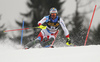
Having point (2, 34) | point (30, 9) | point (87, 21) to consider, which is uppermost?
point (30, 9)

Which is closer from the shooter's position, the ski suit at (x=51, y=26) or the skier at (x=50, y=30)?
the skier at (x=50, y=30)

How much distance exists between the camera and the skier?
6656 millimetres

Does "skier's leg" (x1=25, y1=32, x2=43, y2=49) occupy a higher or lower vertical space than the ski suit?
lower

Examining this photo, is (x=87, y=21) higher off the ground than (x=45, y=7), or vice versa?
(x=45, y=7)

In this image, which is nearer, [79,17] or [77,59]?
[77,59]

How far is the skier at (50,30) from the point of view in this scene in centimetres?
666

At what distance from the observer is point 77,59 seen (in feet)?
10.2

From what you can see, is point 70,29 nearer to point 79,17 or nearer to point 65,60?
point 79,17

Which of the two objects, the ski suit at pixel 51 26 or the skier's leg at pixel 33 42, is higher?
the ski suit at pixel 51 26

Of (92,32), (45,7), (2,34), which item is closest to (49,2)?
(45,7)

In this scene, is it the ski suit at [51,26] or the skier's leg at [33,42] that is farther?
the ski suit at [51,26]

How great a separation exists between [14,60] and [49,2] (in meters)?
14.3

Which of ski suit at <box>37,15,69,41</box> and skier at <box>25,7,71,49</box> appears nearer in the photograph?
skier at <box>25,7,71,49</box>

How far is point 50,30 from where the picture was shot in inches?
279
